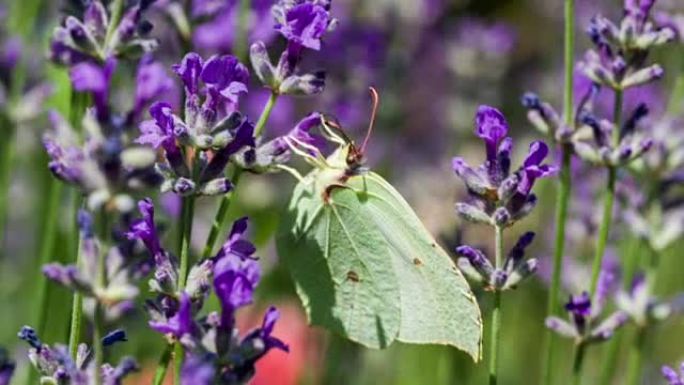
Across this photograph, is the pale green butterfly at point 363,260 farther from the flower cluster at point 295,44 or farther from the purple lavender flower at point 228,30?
the purple lavender flower at point 228,30

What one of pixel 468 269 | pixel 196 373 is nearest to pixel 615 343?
pixel 468 269

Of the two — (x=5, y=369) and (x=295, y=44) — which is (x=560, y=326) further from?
(x=5, y=369)

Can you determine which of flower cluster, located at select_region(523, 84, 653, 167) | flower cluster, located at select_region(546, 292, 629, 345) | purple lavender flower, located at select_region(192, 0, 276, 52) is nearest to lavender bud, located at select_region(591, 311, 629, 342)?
flower cluster, located at select_region(546, 292, 629, 345)

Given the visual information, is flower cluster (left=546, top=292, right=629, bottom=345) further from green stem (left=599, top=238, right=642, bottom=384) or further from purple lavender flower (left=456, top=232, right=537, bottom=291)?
green stem (left=599, top=238, right=642, bottom=384)

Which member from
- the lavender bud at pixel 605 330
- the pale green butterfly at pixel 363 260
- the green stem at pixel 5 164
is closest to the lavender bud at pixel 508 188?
the pale green butterfly at pixel 363 260

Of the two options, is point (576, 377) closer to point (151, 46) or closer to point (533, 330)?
point (151, 46)

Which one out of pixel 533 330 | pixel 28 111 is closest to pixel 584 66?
pixel 28 111

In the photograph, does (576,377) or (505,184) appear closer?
(505,184)
